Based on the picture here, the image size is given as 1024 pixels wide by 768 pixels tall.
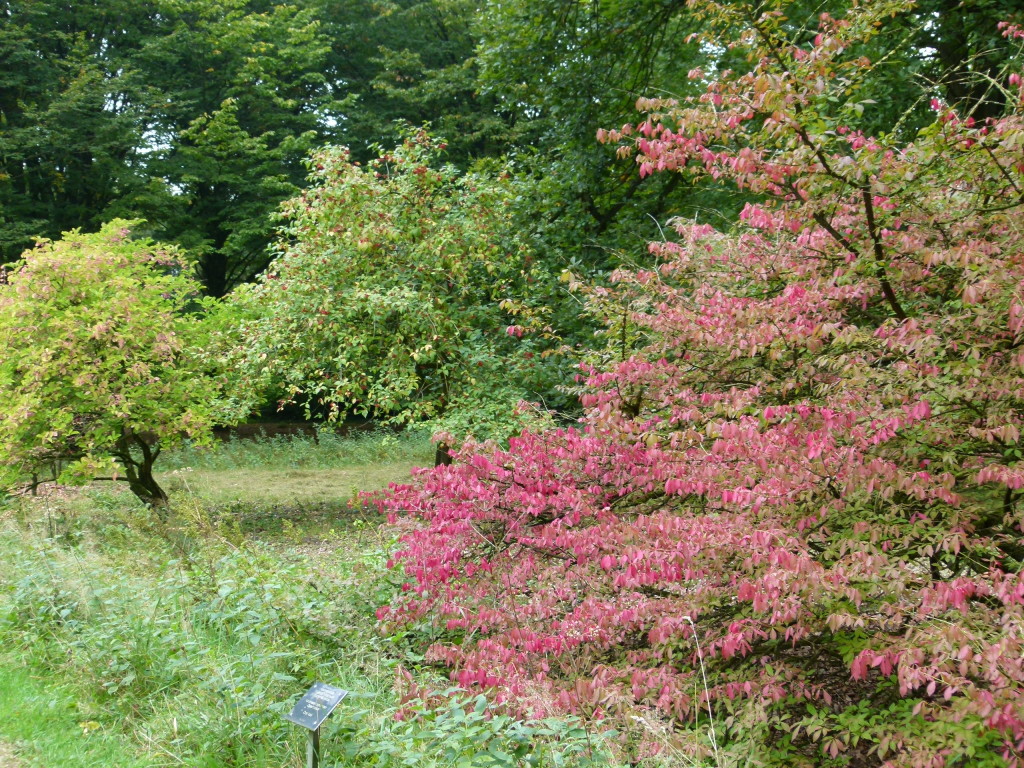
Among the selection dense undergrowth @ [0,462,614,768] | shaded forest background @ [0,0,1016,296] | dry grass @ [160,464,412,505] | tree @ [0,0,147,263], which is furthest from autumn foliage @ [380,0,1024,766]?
tree @ [0,0,147,263]

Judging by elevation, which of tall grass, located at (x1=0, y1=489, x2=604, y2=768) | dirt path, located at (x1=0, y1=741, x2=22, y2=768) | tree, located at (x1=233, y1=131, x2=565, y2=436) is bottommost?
dirt path, located at (x1=0, y1=741, x2=22, y2=768)

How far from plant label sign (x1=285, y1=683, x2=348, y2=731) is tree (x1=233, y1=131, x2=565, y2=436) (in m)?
5.21

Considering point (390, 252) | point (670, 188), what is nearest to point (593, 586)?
point (390, 252)

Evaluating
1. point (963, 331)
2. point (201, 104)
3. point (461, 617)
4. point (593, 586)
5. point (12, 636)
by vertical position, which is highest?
point (201, 104)

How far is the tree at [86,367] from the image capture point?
31.1 feet

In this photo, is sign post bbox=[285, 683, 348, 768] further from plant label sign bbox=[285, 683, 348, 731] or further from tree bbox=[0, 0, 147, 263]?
tree bbox=[0, 0, 147, 263]

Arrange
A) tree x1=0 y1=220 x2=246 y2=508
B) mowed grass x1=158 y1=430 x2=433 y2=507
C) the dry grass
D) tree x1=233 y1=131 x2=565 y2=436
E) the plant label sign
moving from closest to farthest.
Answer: the plant label sign < tree x1=233 y1=131 x2=565 y2=436 < tree x1=0 y1=220 x2=246 y2=508 < the dry grass < mowed grass x1=158 y1=430 x2=433 y2=507

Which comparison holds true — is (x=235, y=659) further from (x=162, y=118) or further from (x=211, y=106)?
(x=211, y=106)

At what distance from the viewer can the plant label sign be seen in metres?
3.21

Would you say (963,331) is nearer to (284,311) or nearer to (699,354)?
(699,354)

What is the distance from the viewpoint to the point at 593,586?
172 inches

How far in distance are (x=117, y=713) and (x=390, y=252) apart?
6.22 metres

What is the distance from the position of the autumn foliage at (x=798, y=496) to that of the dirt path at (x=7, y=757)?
2026mm

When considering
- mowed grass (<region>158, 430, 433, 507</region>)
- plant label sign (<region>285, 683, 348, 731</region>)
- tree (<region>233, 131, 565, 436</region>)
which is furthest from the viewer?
mowed grass (<region>158, 430, 433, 507</region>)
